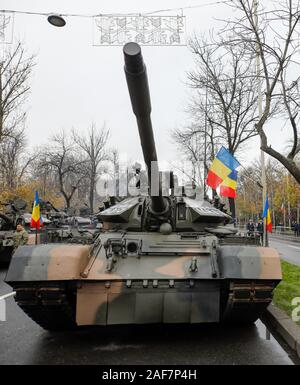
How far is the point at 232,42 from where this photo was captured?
888cm

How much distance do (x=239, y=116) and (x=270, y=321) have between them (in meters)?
12.2

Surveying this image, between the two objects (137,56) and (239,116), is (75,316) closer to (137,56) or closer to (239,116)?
(137,56)

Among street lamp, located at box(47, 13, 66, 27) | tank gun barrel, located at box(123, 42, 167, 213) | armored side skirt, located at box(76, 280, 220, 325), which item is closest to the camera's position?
tank gun barrel, located at box(123, 42, 167, 213)

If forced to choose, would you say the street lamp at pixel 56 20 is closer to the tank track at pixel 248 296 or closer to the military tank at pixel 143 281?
the military tank at pixel 143 281

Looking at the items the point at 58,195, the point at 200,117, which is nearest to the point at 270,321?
the point at 200,117


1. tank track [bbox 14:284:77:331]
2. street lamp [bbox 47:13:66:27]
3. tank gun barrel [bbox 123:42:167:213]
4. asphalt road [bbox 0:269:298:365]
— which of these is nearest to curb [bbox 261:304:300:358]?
asphalt road [bbox 0:269:298:365]

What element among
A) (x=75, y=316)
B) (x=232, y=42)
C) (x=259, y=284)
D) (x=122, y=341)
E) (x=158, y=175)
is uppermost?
(x=232, y=42)

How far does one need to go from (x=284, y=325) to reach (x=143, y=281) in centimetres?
210

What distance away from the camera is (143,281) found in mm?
5203

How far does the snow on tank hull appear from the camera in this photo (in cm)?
493

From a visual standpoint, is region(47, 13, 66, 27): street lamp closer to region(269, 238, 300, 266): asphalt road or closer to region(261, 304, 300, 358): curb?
region(261, 304, 300, 358): curb

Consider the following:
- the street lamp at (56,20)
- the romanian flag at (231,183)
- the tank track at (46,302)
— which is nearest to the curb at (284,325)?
the tank track at (46,302)

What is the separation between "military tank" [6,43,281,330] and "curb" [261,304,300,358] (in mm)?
457

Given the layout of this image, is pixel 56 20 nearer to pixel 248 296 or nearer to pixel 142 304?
pixel 142 304
